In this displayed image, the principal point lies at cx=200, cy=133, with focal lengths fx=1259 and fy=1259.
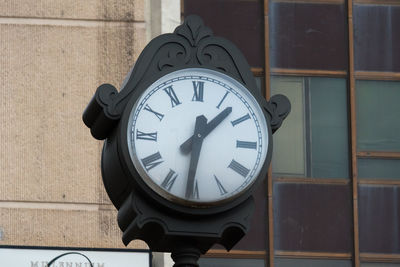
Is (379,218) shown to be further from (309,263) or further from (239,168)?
(239,168)

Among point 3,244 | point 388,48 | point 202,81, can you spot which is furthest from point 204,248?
point 388,48

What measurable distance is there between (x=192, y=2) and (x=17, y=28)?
1.78 meters

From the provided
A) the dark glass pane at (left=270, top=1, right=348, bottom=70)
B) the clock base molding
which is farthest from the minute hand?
the dark glass pane at (left=270, top=1, right=348, bottom=70)

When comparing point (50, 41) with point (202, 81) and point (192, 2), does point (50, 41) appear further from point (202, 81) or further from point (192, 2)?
point (202, 81)

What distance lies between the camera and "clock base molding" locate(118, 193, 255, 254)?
4547 millimetres

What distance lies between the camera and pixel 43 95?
1166cm

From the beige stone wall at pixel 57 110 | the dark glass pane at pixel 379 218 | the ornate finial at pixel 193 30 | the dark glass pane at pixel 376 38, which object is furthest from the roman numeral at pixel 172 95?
the dark glass pane at pixel 376 38

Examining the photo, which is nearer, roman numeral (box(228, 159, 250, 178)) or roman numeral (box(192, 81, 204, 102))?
roman numeral (box(228, 159, 250, 178))

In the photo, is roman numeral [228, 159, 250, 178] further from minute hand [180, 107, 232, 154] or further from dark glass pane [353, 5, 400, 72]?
dark glass pane [353, 5, 400, 72]

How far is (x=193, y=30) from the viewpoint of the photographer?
16.3 ft

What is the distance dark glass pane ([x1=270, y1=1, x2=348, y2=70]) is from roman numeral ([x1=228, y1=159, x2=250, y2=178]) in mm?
7680

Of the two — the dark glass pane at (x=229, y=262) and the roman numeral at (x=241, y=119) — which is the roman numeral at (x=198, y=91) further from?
the dark glass pane at (x=229, y=262)

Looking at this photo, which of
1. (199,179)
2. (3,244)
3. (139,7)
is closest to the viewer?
(199,179)

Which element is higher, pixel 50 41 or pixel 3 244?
pixel 50 41
